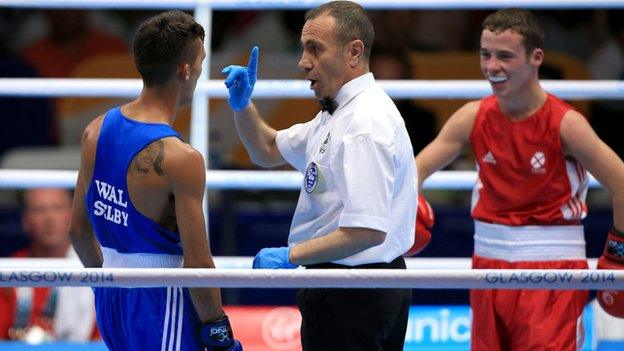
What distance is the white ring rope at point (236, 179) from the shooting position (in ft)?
14.8

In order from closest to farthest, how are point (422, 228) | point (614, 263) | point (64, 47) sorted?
point (614, 263)
point (422, 228)
point (64, 47)

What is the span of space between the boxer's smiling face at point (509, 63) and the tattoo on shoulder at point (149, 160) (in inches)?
48.8

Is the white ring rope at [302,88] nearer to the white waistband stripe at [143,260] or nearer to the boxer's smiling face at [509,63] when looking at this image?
the boxer's smiling face at [509,63]

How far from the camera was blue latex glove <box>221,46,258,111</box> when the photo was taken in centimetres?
346

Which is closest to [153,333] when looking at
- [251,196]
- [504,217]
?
[504,217]

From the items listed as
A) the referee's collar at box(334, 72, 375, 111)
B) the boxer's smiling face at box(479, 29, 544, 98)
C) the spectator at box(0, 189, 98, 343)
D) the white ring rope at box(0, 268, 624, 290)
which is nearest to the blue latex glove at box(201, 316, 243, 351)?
the white ring rope at box(0, 268, 624, 290)

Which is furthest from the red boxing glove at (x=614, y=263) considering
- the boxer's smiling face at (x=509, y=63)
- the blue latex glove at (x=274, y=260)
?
the blue latex glove at (x=274, y=260)

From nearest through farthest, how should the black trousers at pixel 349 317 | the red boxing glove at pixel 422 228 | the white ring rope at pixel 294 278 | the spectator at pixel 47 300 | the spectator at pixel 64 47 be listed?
the white ring rope at pixel 294 278 → the black trousers at pixel 349 317 → the red boxing glove at pixel 422 228 → the spectator at pixel 47 300 → the spectator at pixel 64 47

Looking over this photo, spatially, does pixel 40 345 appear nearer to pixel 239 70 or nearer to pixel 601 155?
pixel 239 70

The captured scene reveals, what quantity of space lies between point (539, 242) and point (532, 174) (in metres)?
0.22

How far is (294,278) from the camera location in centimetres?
273

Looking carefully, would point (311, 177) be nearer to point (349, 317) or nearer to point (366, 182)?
point (366, 182)

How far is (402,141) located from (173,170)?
0.64 m

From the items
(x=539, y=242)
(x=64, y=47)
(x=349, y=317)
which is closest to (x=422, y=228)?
(x=539, y=242)
